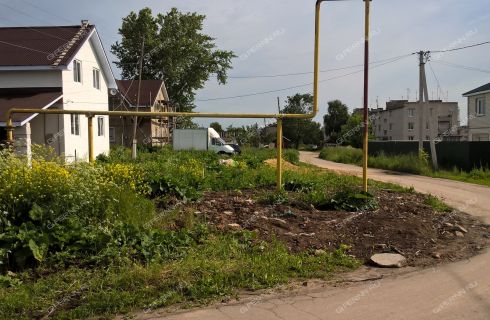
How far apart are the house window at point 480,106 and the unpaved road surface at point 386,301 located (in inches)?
1220

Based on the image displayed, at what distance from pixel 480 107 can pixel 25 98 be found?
30.6m

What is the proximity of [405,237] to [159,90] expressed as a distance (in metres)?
36.9

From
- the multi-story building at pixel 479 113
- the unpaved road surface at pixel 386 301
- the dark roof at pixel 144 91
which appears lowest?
the unpaved road surface at pixel 386 301

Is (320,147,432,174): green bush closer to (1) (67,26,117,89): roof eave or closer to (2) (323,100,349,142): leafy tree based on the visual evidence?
(1) (67,26,117,89): roof eave

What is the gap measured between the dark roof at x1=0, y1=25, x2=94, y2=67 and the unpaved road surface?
738 inches

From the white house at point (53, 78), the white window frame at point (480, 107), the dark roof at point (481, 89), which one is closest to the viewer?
the white house at point (53, 78)

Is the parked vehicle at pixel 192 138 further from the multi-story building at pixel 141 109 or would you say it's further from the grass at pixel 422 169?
the grass at pixel 422 169

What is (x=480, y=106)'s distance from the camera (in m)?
33.8

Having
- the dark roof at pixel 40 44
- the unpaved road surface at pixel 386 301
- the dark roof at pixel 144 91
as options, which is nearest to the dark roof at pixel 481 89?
the dark roof at pixel 144 91

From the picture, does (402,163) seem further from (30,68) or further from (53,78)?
(30,68)

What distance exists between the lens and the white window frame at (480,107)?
33344 mm

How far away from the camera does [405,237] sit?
769 cm

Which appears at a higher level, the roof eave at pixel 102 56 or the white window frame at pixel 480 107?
the roof eave at pixel 102 56

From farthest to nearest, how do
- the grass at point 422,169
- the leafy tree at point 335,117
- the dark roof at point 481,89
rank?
the leafy tree at point 335,117, the dark roof at point 481,89, the grass at point 422,169
